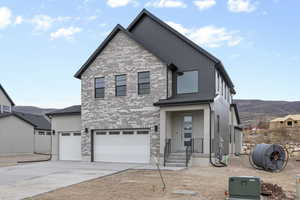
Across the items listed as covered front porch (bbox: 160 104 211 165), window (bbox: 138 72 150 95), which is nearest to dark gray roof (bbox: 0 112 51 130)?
window (bbox: 138 72 150 95)

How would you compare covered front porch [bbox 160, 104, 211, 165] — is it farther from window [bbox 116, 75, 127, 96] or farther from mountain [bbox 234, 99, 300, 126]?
mountain [bbox 234, 99, 300, 126]

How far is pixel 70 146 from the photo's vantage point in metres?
20.6

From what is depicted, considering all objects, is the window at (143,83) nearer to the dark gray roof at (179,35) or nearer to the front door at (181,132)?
the front door at (181,132)

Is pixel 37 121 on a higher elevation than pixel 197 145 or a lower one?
higher

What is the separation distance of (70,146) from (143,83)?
287 inches

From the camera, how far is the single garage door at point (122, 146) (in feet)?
57.9

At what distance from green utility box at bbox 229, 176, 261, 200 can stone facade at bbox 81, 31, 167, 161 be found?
9357 millimetres

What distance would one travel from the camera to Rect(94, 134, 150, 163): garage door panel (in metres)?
17.6

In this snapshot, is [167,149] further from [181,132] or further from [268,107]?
[268,107]

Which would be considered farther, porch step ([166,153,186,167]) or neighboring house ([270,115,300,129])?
neighboring house ([270,115,300,129])

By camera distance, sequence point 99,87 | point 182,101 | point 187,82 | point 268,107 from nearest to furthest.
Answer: point 182,101 < point 187,82 < point 99,87 < point 268,107

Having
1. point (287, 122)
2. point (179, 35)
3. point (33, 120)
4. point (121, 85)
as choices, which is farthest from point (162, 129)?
point (287, 122)

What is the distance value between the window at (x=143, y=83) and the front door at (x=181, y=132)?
8.18 feet

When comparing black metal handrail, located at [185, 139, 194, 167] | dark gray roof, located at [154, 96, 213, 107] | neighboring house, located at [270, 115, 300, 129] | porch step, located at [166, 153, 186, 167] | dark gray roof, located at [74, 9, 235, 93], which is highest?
dark gray roof, located at [74, 9, 235, 93]
